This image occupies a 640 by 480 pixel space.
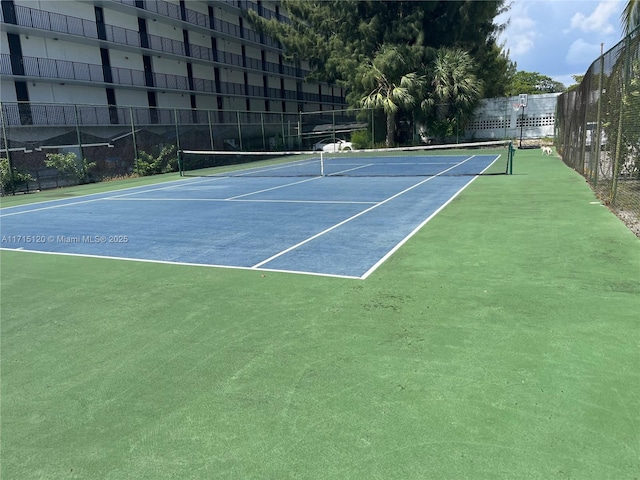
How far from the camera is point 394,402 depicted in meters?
3.35

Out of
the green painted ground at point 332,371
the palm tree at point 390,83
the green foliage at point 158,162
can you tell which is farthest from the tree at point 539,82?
the green painted ground at point 332,371

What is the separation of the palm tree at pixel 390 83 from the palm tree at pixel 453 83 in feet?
3.93

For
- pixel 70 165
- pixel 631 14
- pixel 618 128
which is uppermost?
pixel 631 14

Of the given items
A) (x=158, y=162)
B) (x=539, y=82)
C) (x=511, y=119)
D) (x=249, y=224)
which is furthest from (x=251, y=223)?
(x=539, y=82)

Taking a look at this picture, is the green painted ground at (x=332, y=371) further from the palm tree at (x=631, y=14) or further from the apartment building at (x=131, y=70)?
the apartment building at (x=131, y=70)

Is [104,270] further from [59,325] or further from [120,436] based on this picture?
[120,436]

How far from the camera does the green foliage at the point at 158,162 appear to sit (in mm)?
25953

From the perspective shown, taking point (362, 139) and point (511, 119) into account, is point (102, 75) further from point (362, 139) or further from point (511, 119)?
point (511, 119)

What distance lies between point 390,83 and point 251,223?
27.6 m

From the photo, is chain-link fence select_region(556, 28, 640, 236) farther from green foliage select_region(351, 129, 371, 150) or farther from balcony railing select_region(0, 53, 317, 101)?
balcony railing select_region(0, 53, 317, 101)

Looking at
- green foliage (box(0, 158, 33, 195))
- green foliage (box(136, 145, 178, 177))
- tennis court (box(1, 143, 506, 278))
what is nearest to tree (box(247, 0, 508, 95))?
green foliage (box(136, 145, 178, 177))

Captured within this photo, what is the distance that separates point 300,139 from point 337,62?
753cm

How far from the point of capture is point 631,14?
1157cm

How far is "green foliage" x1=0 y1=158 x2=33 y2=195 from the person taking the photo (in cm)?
1955
